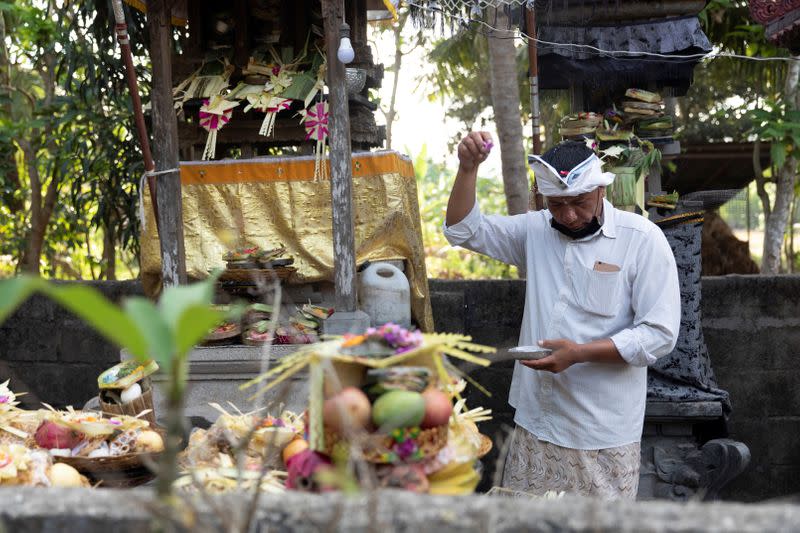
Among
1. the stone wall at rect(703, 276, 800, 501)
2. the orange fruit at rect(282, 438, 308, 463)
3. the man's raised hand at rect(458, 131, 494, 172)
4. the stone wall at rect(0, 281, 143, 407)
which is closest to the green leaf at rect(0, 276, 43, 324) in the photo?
the orange fruit at rect(282, 438, 308, 463)

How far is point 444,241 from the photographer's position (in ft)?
48.4

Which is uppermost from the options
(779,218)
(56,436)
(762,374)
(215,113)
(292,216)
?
(215,113)

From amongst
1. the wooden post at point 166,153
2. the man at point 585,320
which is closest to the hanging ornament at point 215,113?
the wooden post at point 166,153

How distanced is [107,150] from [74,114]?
386 millimetres

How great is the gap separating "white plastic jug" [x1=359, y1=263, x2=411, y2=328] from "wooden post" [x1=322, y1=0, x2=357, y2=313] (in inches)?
18.5

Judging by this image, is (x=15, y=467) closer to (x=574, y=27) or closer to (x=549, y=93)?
(x=574, y=27)

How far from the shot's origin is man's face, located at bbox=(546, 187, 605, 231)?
3287 millimetres

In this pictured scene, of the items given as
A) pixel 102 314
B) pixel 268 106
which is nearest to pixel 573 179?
pixel 102 314

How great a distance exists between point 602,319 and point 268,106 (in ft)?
9.86

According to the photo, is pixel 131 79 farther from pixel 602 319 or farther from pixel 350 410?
pixel 350 410

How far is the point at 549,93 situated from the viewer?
602cm

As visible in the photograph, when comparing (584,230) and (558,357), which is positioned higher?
(584,230)

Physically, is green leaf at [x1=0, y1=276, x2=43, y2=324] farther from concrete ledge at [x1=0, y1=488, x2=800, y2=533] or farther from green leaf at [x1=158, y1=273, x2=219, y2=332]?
concrete ledge at [x1=0, y1=488, x2=800, y2=533]

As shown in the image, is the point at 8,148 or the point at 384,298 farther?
the point at 8,148
